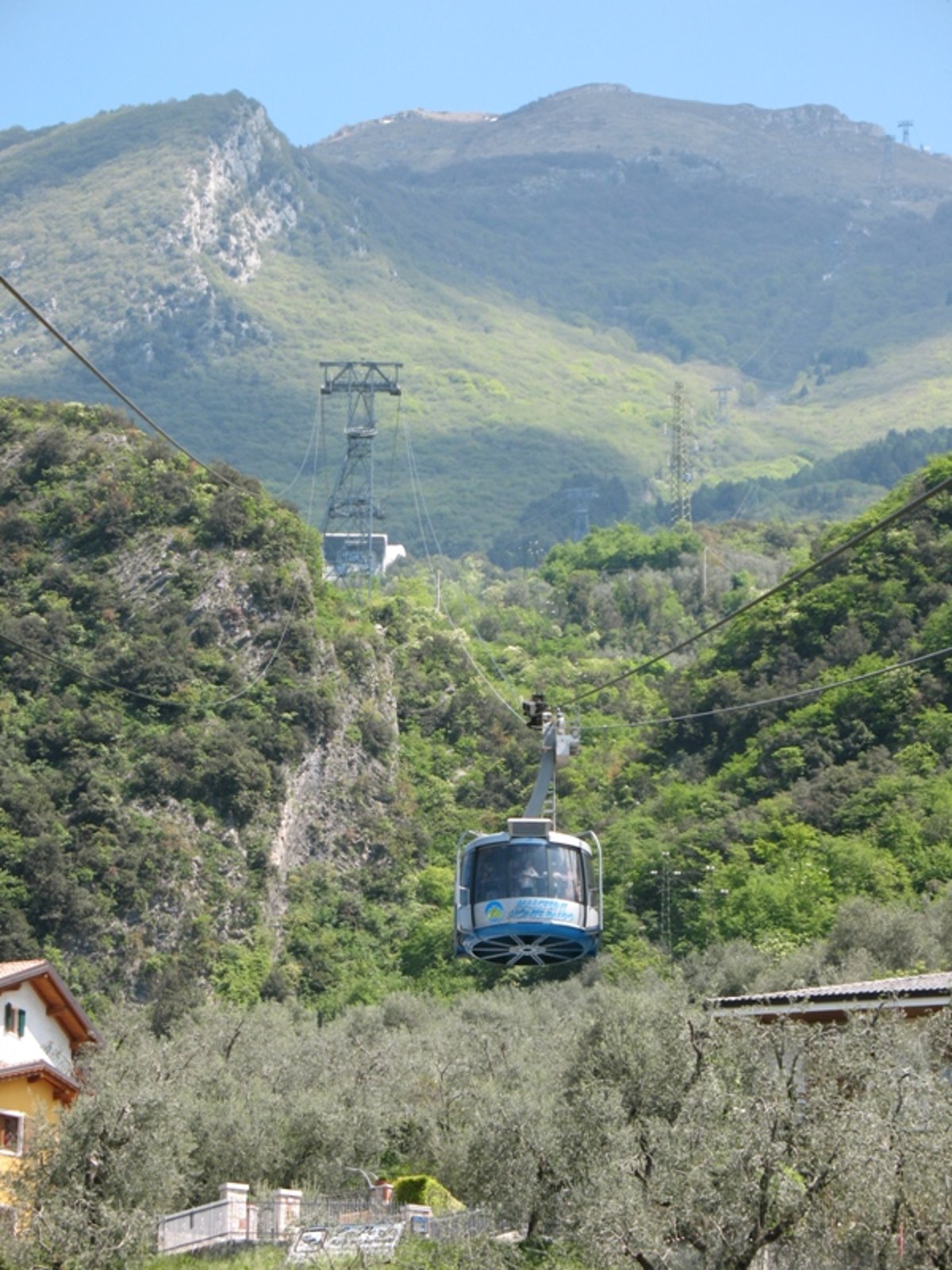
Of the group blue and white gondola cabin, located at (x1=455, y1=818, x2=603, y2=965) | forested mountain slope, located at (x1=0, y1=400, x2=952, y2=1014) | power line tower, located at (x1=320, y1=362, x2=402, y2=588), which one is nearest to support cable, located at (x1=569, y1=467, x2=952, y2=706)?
blue and white gondola cabin, located at (x1=455, y1=818, x2=603, y2=965)

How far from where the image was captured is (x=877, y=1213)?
103 ft

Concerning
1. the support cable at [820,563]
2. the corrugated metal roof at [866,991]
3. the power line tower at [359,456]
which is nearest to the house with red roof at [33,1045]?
the support cable at [820,563]

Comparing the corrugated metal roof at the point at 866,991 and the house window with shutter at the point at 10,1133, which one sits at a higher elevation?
the corrugated metal roof at the point at 866,991

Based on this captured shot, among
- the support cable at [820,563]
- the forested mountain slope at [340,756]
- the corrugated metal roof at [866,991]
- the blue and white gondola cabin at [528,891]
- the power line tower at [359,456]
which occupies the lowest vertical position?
the corrugated metal roof at [866,991]

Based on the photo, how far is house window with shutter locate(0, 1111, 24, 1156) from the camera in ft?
168

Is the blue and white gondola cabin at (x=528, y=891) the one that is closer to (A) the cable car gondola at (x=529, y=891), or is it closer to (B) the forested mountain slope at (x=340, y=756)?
(A) the cable car gondola at (x=529, y=891)

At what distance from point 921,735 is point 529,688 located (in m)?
31.3

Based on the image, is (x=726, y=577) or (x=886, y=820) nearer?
(x=886, y=820)

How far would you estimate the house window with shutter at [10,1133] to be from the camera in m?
51.3

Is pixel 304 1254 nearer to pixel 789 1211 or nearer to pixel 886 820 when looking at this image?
pixel 789 1211

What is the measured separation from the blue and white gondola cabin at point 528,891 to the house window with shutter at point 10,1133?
51.5 ft

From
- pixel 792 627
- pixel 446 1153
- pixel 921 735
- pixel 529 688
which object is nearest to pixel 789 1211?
pixel 446 1153

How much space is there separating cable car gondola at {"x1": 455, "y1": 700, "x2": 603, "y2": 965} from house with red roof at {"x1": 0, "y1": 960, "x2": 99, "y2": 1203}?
14491mm

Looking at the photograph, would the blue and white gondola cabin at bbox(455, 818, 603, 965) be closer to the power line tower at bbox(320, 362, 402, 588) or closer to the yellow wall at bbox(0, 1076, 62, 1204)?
the yellow wall at bbox(0, 1076, 62, 1204)
